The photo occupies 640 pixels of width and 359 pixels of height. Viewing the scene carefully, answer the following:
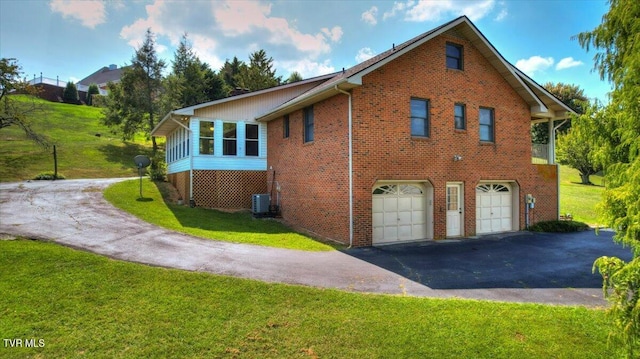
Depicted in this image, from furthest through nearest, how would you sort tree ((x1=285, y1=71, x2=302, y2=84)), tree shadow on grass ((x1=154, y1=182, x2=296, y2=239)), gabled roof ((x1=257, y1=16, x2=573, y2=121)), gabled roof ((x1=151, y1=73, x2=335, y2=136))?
1. tree ((x1=285, y1=71, x2=302, y2=84))
2. gabled roof ((x1=151, y1=73, x2=335, y2=136))
3. tree shadow on grass ((x1=154, y1=182, x2=296, y2=239))
4. gabled roof ((x1=257, y1=16, x2=573, y2=121))

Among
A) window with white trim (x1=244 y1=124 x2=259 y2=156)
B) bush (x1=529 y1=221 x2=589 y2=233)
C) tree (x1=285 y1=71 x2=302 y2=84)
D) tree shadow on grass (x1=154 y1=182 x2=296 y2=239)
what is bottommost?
bush (x1=529 y1=221 x2=589 y2=233)

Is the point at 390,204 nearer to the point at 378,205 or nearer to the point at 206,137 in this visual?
the point at 378,205

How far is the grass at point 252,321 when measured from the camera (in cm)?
472

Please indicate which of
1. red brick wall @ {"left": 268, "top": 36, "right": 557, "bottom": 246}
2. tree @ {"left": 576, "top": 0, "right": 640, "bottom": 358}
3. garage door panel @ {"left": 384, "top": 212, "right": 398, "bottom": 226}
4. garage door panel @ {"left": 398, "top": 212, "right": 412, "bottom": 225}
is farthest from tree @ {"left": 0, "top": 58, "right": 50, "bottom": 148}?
tree @ {"left": 576, "top": 0, "right": 640, "bottom": 358}

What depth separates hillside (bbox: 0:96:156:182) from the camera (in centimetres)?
2843

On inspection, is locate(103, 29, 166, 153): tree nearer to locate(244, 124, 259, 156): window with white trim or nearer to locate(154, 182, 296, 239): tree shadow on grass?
locate(244, 124, 259, 156): window with white trim

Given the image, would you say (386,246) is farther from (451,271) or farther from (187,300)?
(187,300)

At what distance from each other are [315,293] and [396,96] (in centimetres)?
821

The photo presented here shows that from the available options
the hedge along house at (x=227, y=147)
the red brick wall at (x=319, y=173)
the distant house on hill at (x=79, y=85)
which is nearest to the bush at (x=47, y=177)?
the hedge along house at (x=227, y=147)

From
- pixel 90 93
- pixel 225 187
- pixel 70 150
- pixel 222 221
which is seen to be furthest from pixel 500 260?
pixel 90 93

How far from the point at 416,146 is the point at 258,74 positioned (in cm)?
3436

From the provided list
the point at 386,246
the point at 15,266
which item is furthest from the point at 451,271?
the point at 15,266

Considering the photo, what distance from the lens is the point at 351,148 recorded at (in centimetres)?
1138

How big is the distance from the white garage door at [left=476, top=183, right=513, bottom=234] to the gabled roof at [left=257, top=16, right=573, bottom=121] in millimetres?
4049
